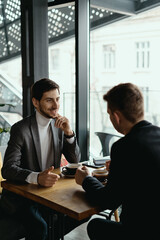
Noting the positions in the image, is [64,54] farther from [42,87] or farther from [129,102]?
[129,102]

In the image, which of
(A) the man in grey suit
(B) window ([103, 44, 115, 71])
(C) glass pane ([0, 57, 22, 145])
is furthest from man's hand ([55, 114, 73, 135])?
(C) glass pane ([0, 57, 22, 145])

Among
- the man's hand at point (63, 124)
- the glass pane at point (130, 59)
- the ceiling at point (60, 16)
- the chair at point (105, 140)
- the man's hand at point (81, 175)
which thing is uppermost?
the ceiling at point (60, 16)

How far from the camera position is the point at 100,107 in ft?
10.5

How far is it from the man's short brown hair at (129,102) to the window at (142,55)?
4.26 ft

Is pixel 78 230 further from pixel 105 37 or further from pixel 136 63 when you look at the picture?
pixel 105 37

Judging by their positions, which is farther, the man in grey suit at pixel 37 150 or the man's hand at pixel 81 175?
the man in grey suit at pixel 37 150

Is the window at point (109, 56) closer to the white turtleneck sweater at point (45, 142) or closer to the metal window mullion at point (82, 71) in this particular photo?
the metal window mullion at point (82, 71)

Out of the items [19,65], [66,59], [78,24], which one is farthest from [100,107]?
[19,65]

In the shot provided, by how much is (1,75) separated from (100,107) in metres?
1.38

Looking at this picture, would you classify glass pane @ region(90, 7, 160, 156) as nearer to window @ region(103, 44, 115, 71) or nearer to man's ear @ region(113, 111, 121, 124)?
window @ region(103, 44, 115, 71)

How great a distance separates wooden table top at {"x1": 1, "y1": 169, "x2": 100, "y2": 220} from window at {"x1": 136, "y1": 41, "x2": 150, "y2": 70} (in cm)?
130

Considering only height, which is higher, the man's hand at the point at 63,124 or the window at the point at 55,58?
the window at the point at 55,58

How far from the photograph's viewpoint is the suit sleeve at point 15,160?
1835 mm

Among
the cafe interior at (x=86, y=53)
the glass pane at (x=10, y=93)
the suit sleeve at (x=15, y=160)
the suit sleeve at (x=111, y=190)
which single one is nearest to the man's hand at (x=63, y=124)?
the suit sleeve at (x=15, y=160)
